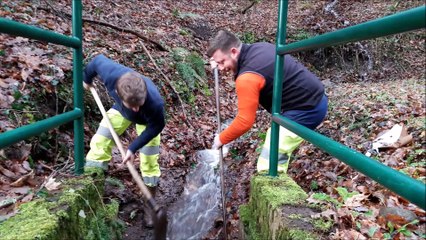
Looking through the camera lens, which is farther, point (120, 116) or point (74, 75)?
point (120, 116)

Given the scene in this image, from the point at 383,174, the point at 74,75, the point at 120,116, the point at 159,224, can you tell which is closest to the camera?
the point at 383,174

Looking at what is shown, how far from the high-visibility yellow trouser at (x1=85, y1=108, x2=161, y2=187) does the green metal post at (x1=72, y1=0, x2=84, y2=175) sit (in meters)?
0.99

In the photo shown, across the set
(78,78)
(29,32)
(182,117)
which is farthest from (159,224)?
(182,117)

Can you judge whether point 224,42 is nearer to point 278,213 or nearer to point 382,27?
point 278,213

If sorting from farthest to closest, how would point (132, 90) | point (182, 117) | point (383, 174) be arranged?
point (182, 117) < point (132, 90) < point (383, 174)

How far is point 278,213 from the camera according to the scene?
2.31 metres

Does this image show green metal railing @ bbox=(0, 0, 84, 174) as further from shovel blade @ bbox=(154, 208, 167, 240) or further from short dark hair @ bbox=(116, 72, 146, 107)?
shovel blade @ bbox=(154, 208, 167, 240)

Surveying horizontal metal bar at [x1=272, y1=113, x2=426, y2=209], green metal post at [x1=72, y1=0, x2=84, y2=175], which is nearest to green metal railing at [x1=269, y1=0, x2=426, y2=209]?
horizontal metal bar at [x1=272, y1=113, x2=426, y2=209]

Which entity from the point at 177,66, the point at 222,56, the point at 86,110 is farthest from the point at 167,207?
the point at 177,66

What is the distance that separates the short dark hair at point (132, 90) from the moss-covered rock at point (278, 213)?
4.23 ft

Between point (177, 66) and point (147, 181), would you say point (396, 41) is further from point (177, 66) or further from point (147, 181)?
point (147, 181)

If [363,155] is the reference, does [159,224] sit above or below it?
below

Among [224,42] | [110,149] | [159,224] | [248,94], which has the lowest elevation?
[159,224]

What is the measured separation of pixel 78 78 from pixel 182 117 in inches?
167
